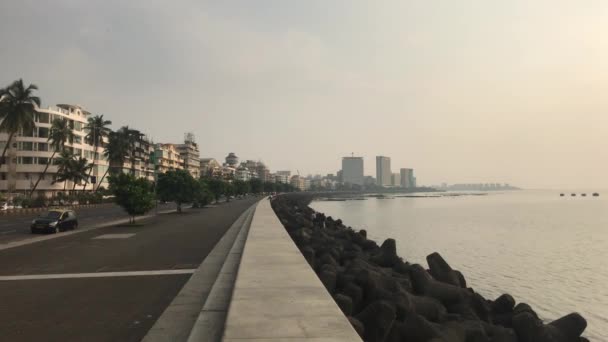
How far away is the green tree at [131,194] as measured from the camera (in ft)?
105

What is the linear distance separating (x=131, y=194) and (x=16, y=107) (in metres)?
42.8

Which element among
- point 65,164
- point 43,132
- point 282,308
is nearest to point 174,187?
point 65,164

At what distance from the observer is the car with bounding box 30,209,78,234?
25844mm

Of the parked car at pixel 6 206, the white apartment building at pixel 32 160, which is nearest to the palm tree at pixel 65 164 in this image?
the white apartment building at pixel 32 160

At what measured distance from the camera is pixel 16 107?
2404 inches

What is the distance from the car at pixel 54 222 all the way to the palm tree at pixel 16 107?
42.2 meters

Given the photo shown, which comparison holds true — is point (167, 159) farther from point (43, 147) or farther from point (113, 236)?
point (113, 236)

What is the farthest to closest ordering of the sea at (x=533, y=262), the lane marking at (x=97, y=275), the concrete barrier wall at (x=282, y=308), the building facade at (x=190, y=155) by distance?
the building facade at (x=190, y=155), the sea at (x=533, y=262), the lane marking at (x=97, y=275), the concrete barrier wall at (x=282, y=308)

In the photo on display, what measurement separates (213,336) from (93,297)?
5416 mm

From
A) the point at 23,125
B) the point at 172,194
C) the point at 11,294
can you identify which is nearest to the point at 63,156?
the point at 23,125

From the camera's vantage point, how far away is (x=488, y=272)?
24.2 m

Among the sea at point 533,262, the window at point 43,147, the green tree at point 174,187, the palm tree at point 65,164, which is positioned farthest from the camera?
the window at point 43,147

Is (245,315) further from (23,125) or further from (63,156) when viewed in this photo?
(63,156)

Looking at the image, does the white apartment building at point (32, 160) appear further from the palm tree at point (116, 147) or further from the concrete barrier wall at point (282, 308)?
the concrete barrier wall at point (282, 308)
